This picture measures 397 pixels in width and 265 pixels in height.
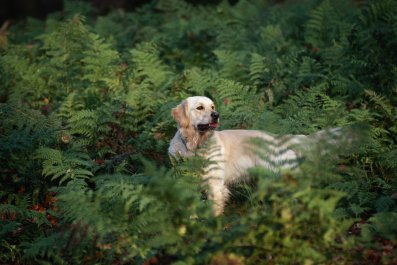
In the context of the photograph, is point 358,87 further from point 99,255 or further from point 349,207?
point 99,255

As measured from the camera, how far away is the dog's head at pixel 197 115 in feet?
21.7

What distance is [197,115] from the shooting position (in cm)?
670

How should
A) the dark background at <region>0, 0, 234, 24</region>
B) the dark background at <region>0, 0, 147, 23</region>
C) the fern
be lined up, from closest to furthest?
the fern
the dark background at <region>0, 0, 234, 24</region>
the dark background at <region>0, 0, 147, 23</region>

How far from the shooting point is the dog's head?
6.62m

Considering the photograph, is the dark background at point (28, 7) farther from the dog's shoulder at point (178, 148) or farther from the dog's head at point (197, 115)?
the dog's shoulder at point (178, 148)

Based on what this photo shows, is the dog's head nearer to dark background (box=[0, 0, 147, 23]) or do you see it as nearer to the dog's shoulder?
the dog's shoulder

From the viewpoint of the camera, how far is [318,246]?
165 inches

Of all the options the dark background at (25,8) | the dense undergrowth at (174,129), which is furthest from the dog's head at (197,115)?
the dark background at (25,8)

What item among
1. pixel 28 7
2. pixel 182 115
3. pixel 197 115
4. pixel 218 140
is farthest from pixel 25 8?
pixel 218 140

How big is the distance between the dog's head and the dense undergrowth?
2.09 ft

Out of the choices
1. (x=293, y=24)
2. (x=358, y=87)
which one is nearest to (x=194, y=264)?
(x=358, y=87)

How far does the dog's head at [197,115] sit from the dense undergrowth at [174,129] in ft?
2.09

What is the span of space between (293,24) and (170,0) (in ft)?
12.9

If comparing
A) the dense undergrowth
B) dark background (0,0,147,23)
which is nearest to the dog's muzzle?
the dense undergrowth
